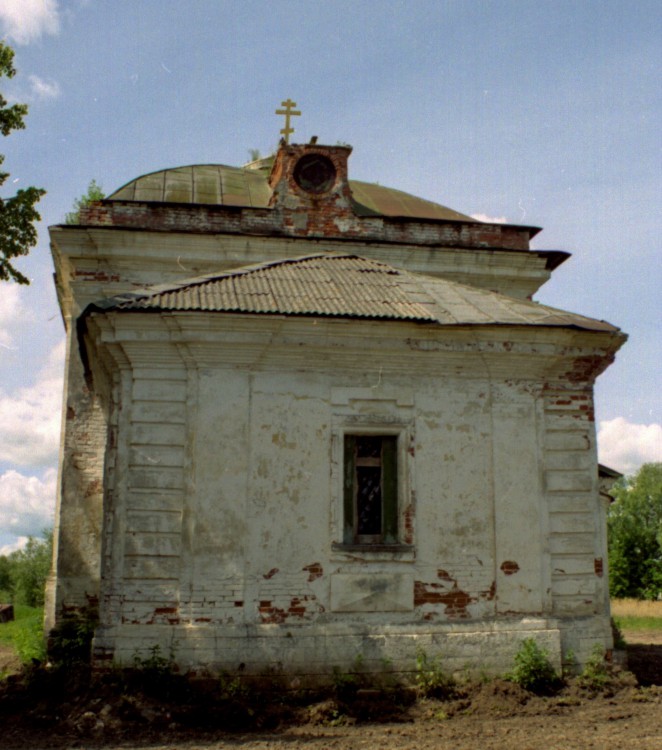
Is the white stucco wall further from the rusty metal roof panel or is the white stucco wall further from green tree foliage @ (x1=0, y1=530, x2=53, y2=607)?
green tree foliage @ (x1=0, y1=530, x2=53, y2=607)

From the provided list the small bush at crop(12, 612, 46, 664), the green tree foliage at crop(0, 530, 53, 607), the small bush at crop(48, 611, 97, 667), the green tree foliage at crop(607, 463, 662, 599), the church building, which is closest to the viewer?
the church building

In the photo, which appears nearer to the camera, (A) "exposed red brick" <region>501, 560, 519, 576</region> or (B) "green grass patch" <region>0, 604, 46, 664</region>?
(A) "exposed red brick" <region>501, 560, 519, 576</region>

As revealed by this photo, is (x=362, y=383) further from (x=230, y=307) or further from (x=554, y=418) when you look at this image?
(x=554, y=418)

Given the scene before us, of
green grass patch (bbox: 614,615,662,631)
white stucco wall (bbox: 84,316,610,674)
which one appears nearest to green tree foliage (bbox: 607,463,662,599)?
green grass patch (bbox: 614,615,662,631)

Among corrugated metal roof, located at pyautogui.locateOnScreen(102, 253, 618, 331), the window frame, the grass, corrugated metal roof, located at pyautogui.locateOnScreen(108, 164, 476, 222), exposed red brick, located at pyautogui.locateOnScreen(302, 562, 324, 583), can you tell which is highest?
corrugated metal roof, located at pyautogui.locateOnScreen(108, 164, 476, 222)

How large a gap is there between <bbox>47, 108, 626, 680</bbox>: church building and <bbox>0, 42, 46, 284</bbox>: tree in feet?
3.16

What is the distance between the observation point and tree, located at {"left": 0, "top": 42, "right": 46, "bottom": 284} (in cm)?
860

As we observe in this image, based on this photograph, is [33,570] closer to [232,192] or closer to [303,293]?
[232,192]

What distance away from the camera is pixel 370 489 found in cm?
845

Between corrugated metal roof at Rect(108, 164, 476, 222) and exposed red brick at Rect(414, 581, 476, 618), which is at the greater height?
corrugated metal roof at Rect(108, 164, 476, 222)

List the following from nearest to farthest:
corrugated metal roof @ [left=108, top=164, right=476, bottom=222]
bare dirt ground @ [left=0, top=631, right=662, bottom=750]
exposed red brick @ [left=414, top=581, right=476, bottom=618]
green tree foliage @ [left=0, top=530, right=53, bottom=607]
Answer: bare dirt ground @ [left=0, top=631, right=662, bottom=750] < exposed red brick @ [left=414, top=581, right=476, bottom=618] < corrugated metal roof @ [left=108, top=164, right=476, bottom=222] < green tree foliage @ [left=0, top=530, right=53, bottom=607]

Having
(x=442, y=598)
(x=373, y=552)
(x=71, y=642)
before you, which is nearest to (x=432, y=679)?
(x=442, y=598)

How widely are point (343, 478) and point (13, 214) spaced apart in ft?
14.0

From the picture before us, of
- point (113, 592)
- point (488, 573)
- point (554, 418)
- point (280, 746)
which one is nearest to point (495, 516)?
point (488, 573)
